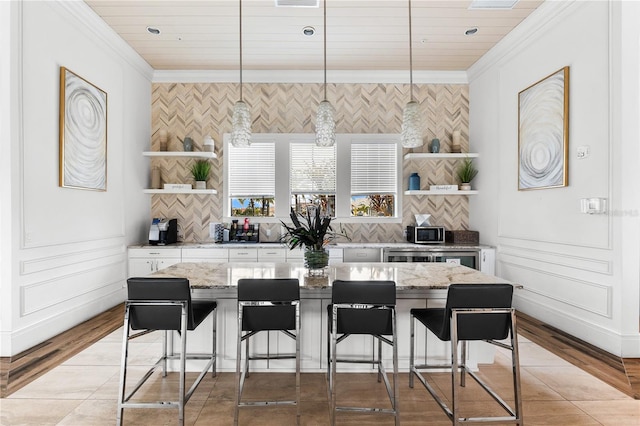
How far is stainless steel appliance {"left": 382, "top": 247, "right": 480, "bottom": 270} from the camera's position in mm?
4688

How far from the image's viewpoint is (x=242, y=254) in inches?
187

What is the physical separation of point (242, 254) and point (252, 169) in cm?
143

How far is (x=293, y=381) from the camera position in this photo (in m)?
2.67

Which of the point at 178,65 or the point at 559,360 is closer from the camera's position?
the point at 559,360

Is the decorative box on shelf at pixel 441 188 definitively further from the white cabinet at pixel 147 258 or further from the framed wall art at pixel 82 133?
the framed wall art at pixel 82 133

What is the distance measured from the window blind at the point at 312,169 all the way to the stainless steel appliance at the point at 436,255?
1.44 m

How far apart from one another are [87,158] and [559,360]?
5.23 m

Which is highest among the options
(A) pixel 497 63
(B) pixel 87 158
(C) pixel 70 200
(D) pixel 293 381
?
(A) pixel 497 63

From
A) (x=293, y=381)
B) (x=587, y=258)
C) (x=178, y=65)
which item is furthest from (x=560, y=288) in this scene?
(x=178, y=65)

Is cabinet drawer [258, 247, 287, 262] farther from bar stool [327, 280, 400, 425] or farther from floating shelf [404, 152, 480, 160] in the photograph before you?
bar stool [327, 280, 400, 425]

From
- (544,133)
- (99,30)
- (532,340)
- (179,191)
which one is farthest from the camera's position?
(179,191)

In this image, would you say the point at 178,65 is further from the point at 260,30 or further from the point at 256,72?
the point at 260,30

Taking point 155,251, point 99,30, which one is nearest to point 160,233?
point 155,251

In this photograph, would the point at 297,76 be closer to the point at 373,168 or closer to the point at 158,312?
the point at 373,168
